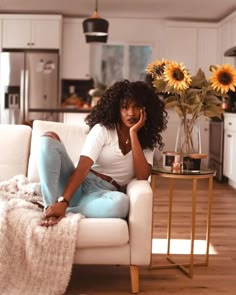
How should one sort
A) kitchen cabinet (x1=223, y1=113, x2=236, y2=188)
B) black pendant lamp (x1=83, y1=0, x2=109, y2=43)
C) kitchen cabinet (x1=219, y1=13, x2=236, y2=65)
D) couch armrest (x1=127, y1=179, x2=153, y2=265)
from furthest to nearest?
kitchen cabinet (x1=219, y1=13, x2=236, y2=65)
kitchen cabinet (x1=223, y1=113, x2=236, y2=188)
black pendant lamp (x1=83, y1=0, x2=109, y2=43)
couch armrest (x1=127, y1=179, x2=153, y2=265)

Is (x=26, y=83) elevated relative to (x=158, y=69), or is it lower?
elevated

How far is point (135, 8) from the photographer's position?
7.31 m

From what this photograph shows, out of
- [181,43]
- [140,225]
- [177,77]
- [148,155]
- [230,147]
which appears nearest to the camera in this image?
[140,225]

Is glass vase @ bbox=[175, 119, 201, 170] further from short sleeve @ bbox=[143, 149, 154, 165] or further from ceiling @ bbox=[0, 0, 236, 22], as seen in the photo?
ceiling @ bbox=[0, 0, 236, 22]

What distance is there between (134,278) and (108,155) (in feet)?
2.21

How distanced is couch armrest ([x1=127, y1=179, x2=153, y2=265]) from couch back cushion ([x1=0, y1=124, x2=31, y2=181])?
944 millimetres

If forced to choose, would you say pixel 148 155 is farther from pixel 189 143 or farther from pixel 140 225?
pixel 140 225

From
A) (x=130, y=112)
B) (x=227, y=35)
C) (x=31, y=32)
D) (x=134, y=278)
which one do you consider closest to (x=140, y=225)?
(x=134, y=278)

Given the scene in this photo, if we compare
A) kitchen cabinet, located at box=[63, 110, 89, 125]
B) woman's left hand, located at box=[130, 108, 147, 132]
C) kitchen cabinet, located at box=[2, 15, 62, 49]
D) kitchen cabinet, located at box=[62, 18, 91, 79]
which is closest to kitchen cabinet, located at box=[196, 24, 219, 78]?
kitchen cabinet, located at box=[62, 18, 91, 79]

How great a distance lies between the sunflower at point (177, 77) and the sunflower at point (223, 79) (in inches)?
5.8

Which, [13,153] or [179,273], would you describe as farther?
[13,153]

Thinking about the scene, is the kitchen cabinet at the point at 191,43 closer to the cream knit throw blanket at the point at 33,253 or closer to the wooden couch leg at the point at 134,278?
the wooden couch leg at the point at 134,278

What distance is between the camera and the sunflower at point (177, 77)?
2.66 metres

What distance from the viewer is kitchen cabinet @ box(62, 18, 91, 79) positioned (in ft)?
26.1
